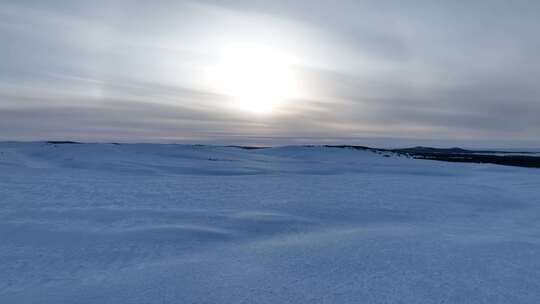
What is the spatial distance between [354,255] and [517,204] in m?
8.41

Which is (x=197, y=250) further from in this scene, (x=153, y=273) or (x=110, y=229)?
(x=110, y=229)

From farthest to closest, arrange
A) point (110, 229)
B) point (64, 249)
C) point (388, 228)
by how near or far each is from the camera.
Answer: point (388, 228)
point (110, 229)
point (64, 249)

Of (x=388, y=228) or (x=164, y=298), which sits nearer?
(x=164, y=298)

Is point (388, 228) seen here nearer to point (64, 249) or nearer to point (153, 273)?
point (153, 273)

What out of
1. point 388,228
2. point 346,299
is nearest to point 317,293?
point 346,299

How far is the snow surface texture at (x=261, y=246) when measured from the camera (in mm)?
4578

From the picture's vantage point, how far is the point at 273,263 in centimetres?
557

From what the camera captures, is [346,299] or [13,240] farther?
[13,240]

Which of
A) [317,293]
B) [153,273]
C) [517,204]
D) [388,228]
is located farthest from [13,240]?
[517,204]

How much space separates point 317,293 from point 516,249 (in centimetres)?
409

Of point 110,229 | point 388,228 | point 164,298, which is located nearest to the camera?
point 164,298

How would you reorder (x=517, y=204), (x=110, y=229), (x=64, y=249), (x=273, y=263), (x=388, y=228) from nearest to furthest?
(x=273, y=263)
(x=64, y=249)
(x=110, y=229)
(x=388, y=228)
(x=517, y=204)

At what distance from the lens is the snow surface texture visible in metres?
4.58

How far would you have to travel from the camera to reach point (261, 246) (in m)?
6.59
